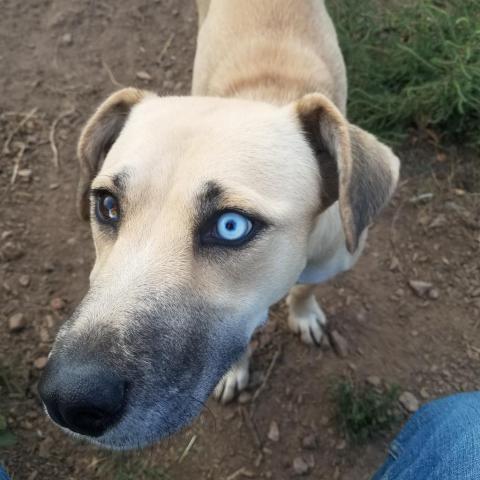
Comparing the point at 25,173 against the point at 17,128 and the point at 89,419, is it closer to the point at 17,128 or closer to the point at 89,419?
the point at 17,128

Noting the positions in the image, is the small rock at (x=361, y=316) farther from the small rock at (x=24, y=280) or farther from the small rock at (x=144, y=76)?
the small rock at (x=144, y=76)

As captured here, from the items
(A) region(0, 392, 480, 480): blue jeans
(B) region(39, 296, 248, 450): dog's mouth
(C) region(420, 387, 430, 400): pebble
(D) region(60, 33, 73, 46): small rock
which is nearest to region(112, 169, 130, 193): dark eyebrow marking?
(B) region(39, 296, 248, 450): dog's mouth

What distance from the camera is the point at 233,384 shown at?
347 cm

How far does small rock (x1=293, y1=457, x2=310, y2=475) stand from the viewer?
10.8ft

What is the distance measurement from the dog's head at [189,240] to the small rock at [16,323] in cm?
184

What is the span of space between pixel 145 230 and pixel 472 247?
10.3 feet

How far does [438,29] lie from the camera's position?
4.46m

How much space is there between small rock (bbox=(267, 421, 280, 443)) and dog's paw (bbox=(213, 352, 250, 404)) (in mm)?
313

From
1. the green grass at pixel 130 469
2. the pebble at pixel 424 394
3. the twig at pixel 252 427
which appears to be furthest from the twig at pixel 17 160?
the pebble at pixel 424 394

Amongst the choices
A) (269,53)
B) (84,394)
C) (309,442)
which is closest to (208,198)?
(84,394)

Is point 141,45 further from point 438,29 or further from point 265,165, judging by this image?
point 265,165

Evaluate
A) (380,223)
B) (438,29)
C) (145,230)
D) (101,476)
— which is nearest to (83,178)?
(145,230)

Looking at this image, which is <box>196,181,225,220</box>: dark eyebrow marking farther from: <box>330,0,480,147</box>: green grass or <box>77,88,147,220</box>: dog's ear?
<box>330,0,480,147</box>: green grass

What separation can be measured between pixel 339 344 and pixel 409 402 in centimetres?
59
